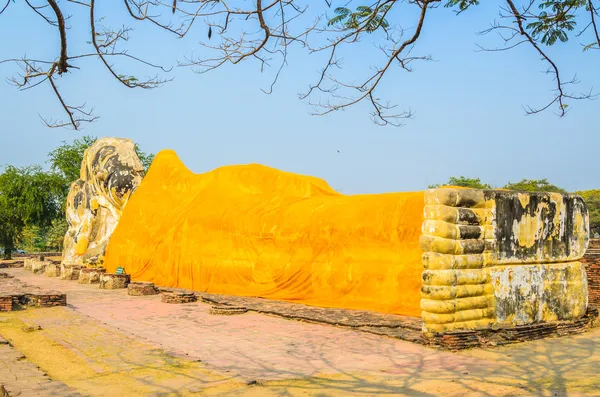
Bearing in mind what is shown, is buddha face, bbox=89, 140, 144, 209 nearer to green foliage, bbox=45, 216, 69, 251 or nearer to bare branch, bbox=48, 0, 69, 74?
bare branch, bbox=48, 0, 69, 74

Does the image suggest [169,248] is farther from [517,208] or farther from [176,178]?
[517,208]

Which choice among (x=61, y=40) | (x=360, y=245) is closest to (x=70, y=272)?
(x=360, y=245)

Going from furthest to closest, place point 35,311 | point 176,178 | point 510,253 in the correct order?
point 176,178, point 35,311, point 510,253

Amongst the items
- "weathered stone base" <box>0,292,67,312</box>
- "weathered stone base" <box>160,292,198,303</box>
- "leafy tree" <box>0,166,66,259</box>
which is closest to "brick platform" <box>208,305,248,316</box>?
"weathered stone base" <box>160,292,198,303</box>

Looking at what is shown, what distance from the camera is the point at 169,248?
17828 mm

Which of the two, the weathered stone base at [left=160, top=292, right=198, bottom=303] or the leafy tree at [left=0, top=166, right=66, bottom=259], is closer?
the weathered stone base at [left=160, top=292, right=198, bottom=303]

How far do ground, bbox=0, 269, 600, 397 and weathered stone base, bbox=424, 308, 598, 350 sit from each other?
152 millimetres

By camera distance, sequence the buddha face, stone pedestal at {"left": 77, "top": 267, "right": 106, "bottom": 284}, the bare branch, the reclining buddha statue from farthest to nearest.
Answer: the buddha face
stone pedestal at {"left": 77, "top": 267, "right": 106, "bottom": 284}
the reclining buddha statue
the bare branch

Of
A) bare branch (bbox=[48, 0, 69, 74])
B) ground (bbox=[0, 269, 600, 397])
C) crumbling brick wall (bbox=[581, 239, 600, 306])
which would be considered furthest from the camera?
crumbling brick wall (bbox=[581, 239, 600, 306])

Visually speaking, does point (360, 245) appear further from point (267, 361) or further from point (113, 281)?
point (113, 281)

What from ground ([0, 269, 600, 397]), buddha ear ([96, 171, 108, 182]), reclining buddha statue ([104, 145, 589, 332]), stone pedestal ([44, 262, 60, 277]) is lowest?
ground ([0, 269, 600, 397])

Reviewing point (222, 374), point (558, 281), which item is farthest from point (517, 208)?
point (222, 374)

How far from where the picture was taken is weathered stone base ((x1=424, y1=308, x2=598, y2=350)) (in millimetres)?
8477

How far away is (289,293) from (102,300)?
3952 mm
